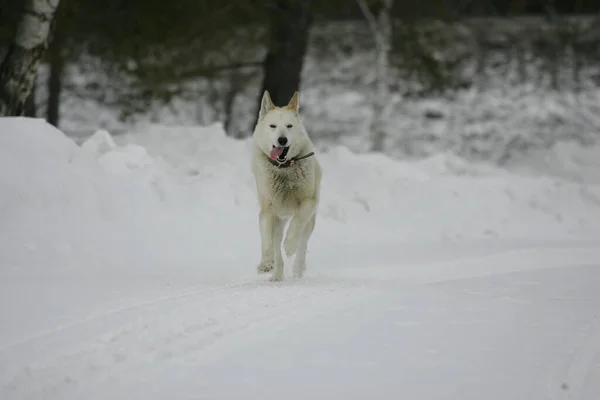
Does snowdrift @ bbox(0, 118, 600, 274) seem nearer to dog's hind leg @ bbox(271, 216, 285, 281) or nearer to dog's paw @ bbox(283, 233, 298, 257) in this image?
dog's hind leg @ bbox(271, 216, 285, 281)

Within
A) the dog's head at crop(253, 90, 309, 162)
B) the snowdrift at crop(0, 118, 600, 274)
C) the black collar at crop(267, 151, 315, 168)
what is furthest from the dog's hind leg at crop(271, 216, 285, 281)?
the snowdrift at crop(0, 118, 600, 274)

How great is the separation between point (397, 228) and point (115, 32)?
19.6 feet

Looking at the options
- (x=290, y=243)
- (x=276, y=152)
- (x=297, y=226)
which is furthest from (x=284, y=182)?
(x=290, y=243)

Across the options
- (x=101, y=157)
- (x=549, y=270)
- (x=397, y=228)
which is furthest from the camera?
(x=397, y=228)

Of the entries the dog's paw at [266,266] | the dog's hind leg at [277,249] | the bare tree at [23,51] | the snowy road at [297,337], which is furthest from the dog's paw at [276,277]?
the bare tree at [23,51]

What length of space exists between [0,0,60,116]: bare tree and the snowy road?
4018 mm

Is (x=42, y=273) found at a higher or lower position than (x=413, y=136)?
lower

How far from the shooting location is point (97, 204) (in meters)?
8.83

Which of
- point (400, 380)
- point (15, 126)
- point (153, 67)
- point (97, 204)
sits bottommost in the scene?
point (400, 380)

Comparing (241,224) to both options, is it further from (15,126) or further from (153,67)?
(153,67)

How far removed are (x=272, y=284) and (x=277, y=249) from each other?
1.53ft

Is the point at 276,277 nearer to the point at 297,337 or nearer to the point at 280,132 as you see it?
the point at 280,132

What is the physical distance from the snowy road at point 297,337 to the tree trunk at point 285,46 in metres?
7.19

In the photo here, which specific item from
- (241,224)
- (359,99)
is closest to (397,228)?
(241,224)
